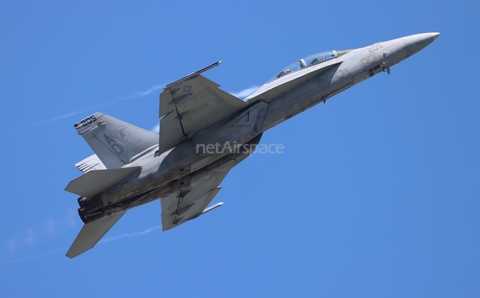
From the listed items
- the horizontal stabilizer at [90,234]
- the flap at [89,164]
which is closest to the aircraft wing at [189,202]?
the horizontal stabilizer at [90,234]

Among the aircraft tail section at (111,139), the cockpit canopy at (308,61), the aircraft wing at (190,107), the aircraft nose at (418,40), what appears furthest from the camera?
the aircraft nose at (418,40)

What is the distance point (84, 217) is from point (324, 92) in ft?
25.7

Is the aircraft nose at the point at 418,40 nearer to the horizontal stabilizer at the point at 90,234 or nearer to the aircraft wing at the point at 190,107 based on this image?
the aircraft wing at the point at 190,107

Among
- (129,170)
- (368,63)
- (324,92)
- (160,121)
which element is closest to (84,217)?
Result: (129,170)

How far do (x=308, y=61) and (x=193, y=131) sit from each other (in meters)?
4.23

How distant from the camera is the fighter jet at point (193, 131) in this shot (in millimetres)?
19266

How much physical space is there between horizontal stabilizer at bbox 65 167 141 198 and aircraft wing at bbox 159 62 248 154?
4.42ft

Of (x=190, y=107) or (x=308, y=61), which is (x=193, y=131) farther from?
(x=308, y=61)

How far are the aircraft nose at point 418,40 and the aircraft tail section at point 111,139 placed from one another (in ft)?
28.2

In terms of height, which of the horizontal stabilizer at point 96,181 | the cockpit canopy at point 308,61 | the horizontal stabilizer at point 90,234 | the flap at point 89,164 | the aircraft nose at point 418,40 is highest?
the cockpit canopy at point 308,61

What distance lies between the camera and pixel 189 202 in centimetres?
2317

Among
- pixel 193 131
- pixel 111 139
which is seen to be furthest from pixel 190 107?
pixel 111 139

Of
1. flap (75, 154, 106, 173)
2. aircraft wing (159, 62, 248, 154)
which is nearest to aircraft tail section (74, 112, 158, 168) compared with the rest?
flap (75, 154, 106, 173)

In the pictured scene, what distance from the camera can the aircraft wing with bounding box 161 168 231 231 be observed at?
2277 cm
